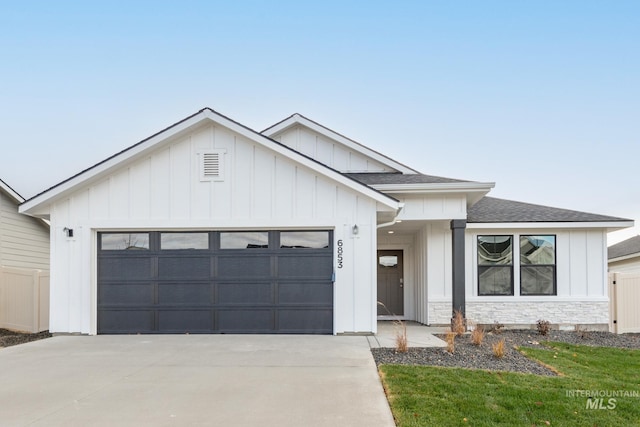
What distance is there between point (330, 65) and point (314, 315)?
10.3 meters

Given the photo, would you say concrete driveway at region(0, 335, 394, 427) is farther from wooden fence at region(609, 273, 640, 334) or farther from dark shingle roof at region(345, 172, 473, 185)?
wooden fence at region(609, 273, 640, 334)

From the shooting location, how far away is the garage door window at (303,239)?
31.4ft

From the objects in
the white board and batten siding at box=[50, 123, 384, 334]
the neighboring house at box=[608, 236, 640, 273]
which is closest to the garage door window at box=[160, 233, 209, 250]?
the white board and batten siding at box=[50, 123, 384, 334]

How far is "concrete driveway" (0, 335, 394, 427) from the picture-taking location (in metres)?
4.44

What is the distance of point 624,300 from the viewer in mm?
11367

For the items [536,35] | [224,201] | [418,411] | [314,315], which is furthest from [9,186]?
[536,35]

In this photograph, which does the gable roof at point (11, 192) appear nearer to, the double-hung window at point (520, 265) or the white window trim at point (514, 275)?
the white window trim at point (514, 275)

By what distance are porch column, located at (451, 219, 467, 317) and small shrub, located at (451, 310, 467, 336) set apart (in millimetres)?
218

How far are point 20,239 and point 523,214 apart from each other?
16.2 meters

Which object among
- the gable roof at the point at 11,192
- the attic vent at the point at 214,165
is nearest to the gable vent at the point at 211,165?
the attic vent at the point at 214,165

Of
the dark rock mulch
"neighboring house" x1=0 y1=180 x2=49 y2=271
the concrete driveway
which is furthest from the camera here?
"neighboring house" x1=0 y1=180 x2=49 y2=271

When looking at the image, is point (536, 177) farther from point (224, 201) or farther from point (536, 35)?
point (224, 201)

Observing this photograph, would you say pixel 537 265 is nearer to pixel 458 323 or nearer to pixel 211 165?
pixel 458 323

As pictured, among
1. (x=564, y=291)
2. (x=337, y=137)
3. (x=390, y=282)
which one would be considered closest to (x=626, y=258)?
(x=564, y=291)
